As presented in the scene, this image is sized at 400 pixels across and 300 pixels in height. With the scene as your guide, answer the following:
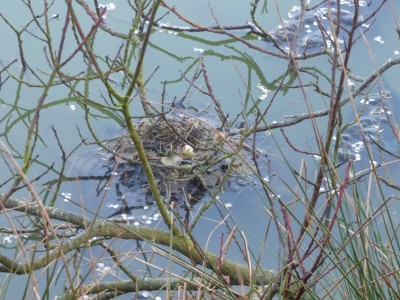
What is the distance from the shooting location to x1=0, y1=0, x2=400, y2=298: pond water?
3.69 m

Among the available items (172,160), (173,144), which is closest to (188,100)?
(173,144)

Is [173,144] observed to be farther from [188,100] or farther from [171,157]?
[188,100]

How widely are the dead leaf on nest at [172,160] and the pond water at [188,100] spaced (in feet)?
0.75

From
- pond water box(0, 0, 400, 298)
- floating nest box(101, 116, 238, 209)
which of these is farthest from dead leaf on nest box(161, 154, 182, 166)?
pond water box(0, 0, 400, 298)

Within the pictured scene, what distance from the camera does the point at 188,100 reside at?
4195mm

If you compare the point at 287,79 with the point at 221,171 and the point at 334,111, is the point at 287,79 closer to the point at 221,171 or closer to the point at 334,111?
the point at 221,171

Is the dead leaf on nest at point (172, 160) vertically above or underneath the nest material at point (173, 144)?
underneath

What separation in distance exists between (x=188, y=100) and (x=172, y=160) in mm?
638

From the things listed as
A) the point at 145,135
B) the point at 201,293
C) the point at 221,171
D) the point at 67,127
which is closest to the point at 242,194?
the point at 221,171

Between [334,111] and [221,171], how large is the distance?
7.08ft

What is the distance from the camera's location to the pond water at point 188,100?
3.69m

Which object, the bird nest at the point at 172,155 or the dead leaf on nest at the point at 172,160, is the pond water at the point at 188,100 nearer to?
the bird nest at the point at 172,155

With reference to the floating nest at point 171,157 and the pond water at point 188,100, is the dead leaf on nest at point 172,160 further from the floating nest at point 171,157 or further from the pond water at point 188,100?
the pond water at point 188,100

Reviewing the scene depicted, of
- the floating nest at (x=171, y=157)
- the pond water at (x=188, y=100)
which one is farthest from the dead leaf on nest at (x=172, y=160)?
the pond water at (x=188, y=100)
